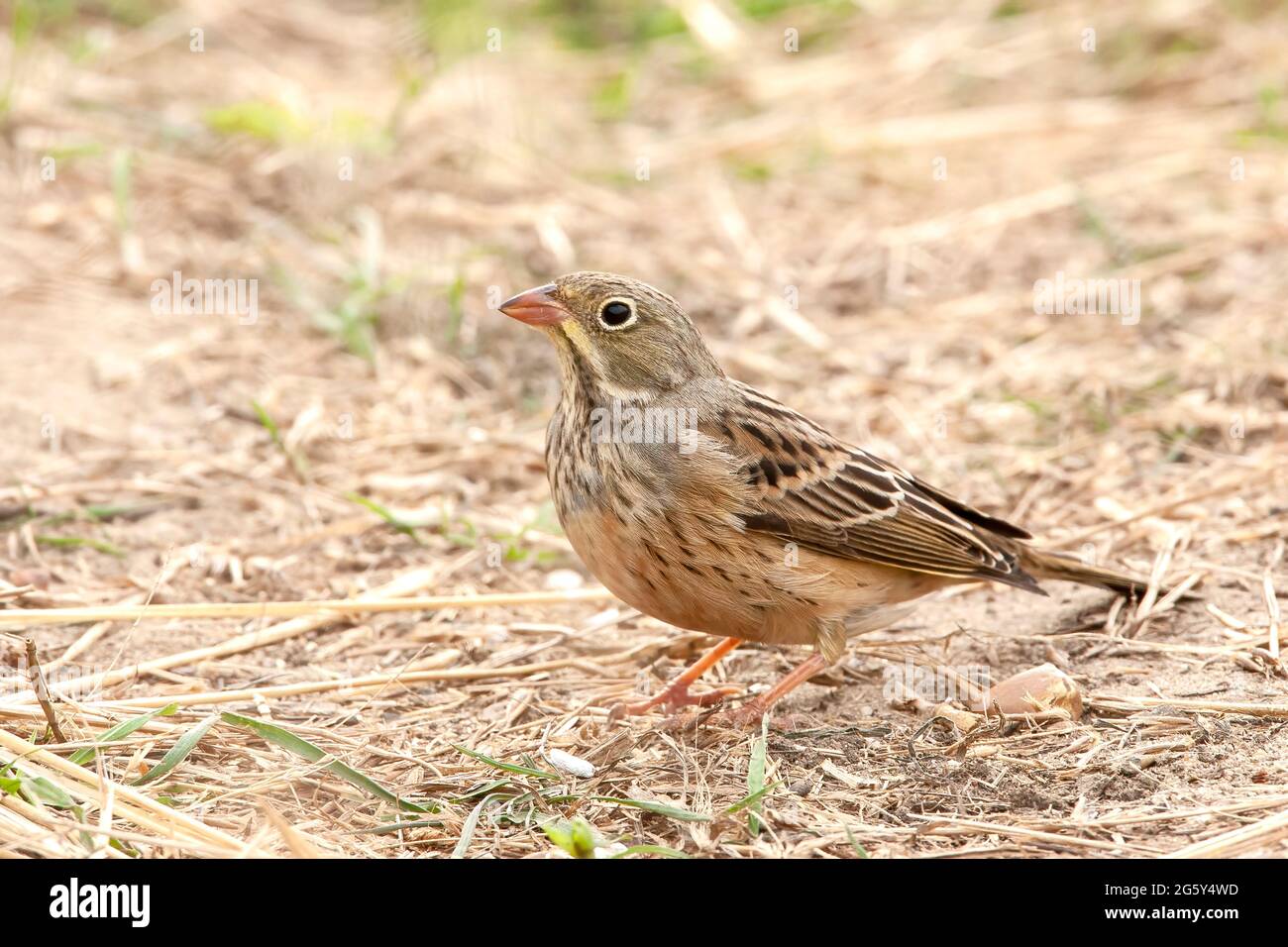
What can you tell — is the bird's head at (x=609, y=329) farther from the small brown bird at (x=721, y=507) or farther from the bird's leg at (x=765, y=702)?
the bird's leg at (x=765, y=702)

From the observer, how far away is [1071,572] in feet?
19.0

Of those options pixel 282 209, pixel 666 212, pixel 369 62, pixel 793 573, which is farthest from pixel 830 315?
pixel 369 62

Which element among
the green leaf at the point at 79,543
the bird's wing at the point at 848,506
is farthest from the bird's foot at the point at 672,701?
the green leaf at the point at 79,543

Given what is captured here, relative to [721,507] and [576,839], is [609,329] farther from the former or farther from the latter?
[576,839]

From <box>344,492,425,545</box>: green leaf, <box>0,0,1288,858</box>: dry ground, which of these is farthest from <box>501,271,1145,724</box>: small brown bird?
<box>344,492,425,545</box>: green leaf

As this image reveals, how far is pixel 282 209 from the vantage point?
30.4ft

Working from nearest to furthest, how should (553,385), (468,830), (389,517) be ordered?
(468,830)
(389,517)
(553,385)

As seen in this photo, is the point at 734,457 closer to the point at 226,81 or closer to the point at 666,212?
the point at 666,212

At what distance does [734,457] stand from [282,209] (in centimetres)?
490

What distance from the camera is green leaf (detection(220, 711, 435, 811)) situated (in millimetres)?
4477

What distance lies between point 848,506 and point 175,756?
2.43 m

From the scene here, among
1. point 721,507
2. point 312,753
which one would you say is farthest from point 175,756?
point 721,507

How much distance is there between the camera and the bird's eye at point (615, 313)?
540 cm

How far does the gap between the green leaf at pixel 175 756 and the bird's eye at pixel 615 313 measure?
6.26ft
